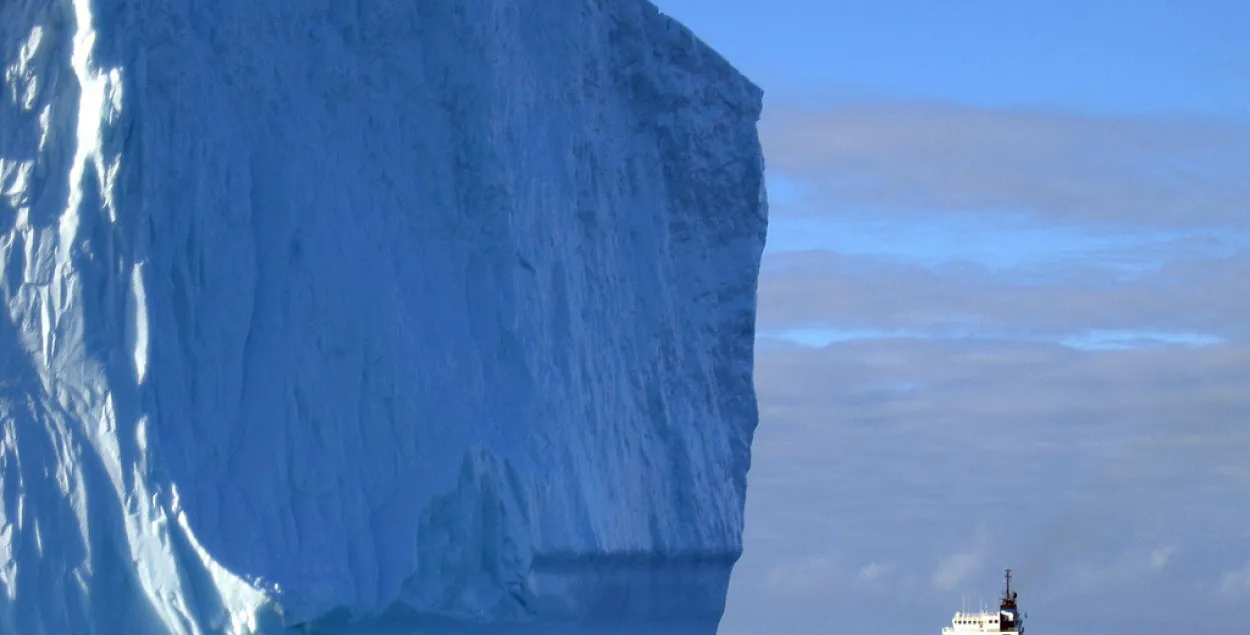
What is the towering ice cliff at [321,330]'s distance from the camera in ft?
40.7

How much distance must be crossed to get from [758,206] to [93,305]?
7.11m

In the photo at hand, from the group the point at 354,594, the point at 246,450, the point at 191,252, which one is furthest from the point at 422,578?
the point at 191,252

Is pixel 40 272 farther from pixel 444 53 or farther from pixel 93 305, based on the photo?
pixel 444 53

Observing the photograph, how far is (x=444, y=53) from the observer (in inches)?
585

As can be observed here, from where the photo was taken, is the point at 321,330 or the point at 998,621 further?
the point at 998,621

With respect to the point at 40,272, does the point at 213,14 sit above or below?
above

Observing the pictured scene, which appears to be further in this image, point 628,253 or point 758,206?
point 758,206

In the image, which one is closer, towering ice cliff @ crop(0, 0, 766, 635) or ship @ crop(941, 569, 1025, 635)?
towering ice cliff @ crop(0, 0, 766, 635)

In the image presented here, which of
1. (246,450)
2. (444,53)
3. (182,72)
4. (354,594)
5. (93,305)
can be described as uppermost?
(444,53)

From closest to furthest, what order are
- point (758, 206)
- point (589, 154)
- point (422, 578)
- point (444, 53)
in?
point (422, 578) → point (444, 53) → point (589, 154) → point (758, 206)

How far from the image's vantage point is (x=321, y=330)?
43.8ft

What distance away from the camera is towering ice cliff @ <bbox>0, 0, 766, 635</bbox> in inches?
488

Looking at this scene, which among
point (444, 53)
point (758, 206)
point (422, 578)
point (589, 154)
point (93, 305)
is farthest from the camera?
point (758, 206)

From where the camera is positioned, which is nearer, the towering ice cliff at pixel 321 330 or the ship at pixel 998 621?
the towering ice cliff at pixel 321 330
